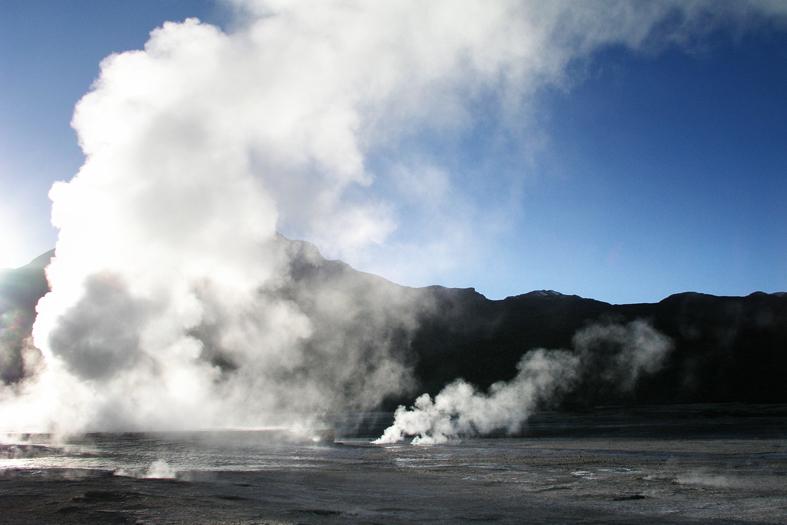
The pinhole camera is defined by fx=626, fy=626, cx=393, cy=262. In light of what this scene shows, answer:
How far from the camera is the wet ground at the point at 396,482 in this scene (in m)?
11.4

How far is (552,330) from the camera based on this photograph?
10212 centimetres

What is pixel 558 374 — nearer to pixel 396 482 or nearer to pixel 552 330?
pixel 552 330

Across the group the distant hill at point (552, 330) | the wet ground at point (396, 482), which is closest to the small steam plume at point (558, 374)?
the distant hill at point (552, 330)

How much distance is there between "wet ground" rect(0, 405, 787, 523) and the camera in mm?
11357

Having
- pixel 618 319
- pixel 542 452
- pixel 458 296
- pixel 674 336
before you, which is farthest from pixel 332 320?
pixel 542 452

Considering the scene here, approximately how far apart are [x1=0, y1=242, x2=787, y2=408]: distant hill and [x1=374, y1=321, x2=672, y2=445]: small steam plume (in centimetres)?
178

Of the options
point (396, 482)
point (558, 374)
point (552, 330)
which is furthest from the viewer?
point (552, 330)

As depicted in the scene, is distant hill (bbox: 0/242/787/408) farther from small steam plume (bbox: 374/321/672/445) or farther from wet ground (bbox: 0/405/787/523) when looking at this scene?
wet ground (bbox: 0/405/787/523)

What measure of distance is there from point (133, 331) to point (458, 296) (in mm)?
88113

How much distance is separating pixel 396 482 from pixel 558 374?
84.1 m

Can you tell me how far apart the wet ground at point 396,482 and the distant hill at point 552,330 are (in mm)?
50537

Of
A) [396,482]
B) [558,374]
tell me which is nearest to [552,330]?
[558,374]

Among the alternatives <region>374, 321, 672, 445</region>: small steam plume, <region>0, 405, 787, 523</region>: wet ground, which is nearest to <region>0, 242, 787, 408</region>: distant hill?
<region>374, 321, 672, 445</region>: small steam plume

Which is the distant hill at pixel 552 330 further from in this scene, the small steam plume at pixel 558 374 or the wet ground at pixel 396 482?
the wet ground at pixel 396 482
